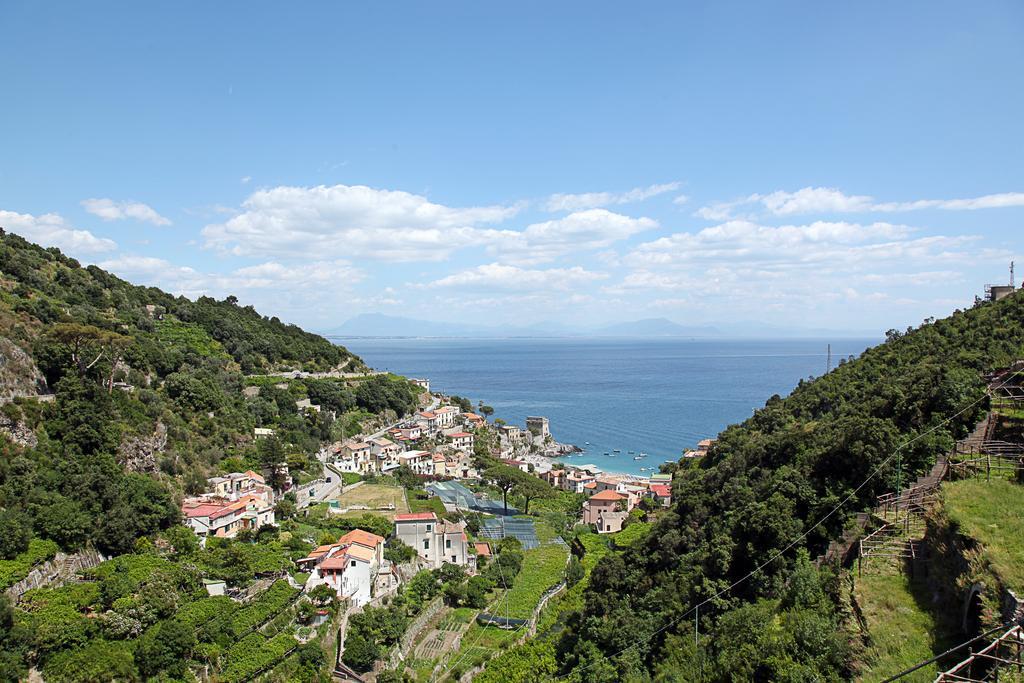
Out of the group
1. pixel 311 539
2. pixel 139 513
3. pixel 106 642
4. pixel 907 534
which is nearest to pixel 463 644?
pixel 311 539

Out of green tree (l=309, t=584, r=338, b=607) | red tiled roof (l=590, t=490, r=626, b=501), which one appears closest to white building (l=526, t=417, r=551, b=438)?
red tiled roof (l=590, t=490, r=626, b=501)

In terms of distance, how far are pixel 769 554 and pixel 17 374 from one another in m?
25.6

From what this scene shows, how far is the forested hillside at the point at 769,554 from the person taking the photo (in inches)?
500

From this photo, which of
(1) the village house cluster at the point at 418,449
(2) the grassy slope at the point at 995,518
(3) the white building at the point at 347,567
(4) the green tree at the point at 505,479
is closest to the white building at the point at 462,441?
(1) the village house cluster at the point at 418,449

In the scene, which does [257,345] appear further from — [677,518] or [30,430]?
[677,518]

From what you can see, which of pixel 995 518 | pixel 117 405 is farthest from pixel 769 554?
pixel 117 405

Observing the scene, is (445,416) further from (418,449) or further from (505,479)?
(505,479)

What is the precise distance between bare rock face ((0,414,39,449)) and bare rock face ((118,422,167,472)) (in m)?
2.84

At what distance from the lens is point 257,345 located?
163 feet

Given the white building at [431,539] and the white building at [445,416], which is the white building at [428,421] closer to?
the white building at [445,416]

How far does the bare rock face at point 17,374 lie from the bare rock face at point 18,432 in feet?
4.25

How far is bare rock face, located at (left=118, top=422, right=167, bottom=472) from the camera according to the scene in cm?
2398

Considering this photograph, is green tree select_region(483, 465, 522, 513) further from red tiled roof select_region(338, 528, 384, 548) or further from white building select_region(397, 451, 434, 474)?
red tiled roof select_region(338, 528, 384, 548)

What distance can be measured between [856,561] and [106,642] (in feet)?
55.2
